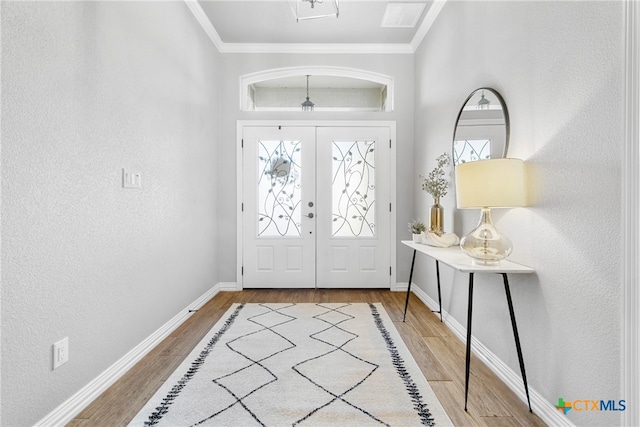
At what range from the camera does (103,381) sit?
190cm

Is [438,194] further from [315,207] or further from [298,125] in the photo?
[298,125]

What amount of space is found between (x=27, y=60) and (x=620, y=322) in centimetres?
254

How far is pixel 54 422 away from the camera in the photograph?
1.56 metres

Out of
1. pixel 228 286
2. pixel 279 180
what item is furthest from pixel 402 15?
pixel 228 286

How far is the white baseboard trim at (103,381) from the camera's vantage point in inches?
62.3

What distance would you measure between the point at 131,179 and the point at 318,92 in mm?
3127

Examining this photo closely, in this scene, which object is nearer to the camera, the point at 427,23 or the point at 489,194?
the point at 489,194

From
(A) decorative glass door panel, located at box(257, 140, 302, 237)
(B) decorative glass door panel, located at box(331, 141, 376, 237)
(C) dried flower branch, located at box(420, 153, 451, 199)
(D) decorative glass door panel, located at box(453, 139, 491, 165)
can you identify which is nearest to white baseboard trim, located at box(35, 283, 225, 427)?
(A) decorative glass door panel, located at box(257, 140, 302, 237)

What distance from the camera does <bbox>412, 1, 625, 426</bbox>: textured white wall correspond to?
1292 mm

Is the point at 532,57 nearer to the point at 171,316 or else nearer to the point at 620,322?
the point at 620,322

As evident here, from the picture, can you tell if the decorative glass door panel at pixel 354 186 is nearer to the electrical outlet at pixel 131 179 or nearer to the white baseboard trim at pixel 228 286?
the white baseboard trim at pixel 228 286

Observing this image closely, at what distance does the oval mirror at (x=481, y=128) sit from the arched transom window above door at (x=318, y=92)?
1.67m

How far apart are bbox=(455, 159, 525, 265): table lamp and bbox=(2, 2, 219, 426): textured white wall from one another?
6.66 ft

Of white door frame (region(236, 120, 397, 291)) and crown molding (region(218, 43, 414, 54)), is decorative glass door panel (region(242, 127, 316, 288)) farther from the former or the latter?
crown molding (region(218, 43, 414, 54))
